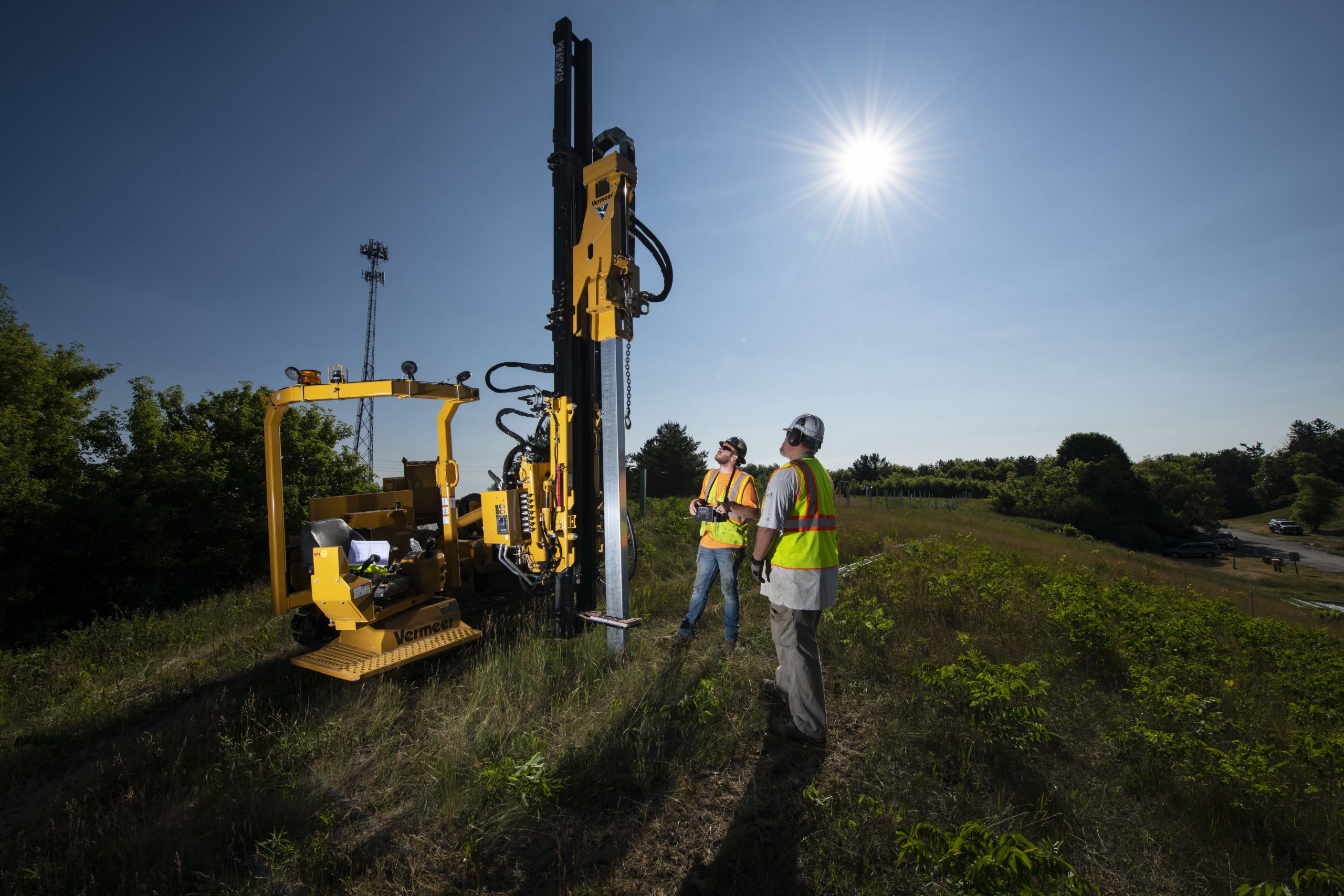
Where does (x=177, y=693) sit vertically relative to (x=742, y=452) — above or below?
below

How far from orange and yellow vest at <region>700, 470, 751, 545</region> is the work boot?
71.2 inches

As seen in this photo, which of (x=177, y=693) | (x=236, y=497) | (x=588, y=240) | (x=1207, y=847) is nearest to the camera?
(x=1207, y=847)

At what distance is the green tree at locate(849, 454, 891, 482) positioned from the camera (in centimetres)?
5819

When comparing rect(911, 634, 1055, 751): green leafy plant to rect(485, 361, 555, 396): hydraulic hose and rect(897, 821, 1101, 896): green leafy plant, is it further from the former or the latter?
rect(485, 361, 555, 396): hydraulic hose

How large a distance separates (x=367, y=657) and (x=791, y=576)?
3.91 m

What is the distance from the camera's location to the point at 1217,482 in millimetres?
68375

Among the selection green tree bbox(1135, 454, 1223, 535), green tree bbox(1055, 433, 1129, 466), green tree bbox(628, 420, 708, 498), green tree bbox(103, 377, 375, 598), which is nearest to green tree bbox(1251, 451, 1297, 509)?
green tree bbox(1135, 454, 1223, 535)

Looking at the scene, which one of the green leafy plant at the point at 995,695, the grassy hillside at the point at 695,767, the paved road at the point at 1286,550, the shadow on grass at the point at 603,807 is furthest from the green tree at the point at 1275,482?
the shadow on grass at the point at 603,807

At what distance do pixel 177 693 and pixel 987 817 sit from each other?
23.4ft

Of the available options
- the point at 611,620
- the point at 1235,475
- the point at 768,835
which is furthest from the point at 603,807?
the point at 1235,475

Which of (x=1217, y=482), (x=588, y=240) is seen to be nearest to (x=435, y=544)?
(x=588, y=240)

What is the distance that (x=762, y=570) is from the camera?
155 inches

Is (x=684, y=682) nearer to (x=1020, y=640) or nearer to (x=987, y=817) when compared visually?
(x=987, y=817)

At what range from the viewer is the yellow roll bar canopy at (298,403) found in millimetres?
5273
